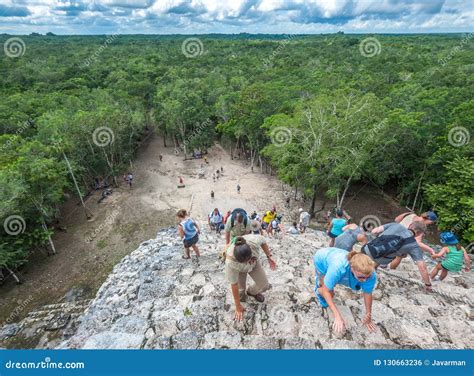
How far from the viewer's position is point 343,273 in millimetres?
4262

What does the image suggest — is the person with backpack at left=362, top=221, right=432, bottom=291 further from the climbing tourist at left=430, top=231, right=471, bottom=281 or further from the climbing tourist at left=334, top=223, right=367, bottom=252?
the climbing tourist at left=430, top=231, right=471, bottom=281

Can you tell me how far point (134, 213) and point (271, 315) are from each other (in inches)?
695

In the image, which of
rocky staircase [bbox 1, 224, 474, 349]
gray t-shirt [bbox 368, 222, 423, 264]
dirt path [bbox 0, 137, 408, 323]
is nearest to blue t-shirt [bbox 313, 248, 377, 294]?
rocky staircase [bbox 1, 224, 474, 349]

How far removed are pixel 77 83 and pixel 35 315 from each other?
41564 millimetres

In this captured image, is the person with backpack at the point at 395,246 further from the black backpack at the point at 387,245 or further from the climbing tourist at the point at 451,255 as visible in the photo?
the climbing tourist at the point at 451,255

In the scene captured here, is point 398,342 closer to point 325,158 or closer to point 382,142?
point 325,158

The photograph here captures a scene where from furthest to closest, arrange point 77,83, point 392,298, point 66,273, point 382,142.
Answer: point 77,83 < point 382,142 < point 66,273 < point 392,298

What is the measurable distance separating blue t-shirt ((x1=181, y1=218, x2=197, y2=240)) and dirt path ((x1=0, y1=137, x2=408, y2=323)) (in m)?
8.96

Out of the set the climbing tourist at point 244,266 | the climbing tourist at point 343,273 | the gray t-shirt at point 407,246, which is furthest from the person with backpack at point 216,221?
the climbing tourist at point 343,273

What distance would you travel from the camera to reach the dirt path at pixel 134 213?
14.6 m

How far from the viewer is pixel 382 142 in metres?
18.8

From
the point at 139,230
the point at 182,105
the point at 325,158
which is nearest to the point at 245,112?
the point at 182,105

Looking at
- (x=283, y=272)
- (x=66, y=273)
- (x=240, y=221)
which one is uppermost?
(x=240, y=221)

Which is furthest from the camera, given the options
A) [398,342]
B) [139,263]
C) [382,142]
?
[382,142]
